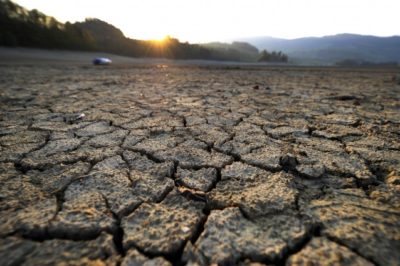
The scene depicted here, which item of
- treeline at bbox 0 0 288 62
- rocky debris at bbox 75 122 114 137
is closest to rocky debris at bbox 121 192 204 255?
rocky debris at bbox 75 122 114 137

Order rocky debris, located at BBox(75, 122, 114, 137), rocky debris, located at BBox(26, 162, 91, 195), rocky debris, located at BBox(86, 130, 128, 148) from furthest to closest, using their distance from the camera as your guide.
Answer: rocky debris, located at BBox(75, 122, 114, 137)
rocky debris, located at BBox(86, 130, 128, 148)
rocky debris, located at BBox(26, 162, 91, 195)

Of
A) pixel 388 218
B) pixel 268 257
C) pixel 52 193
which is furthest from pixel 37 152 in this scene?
pixel 388 218

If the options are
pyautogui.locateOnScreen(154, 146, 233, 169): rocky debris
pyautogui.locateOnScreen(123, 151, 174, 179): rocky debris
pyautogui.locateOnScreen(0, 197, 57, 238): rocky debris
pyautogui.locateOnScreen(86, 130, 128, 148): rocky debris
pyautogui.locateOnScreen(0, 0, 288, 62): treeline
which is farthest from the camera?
pyautogui.locateOnScreen(0, 0, 288, 62): treeline

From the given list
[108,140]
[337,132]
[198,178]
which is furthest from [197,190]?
[337,132]

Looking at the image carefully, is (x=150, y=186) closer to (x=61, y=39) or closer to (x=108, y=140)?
(x=108, y=140)

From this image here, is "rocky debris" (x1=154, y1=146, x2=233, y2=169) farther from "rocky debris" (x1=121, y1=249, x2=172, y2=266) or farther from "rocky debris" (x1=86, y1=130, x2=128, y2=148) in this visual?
"rocky debris" (x1=121, y1=249, x2=172, y2=266)

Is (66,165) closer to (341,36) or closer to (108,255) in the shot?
(108,255)
